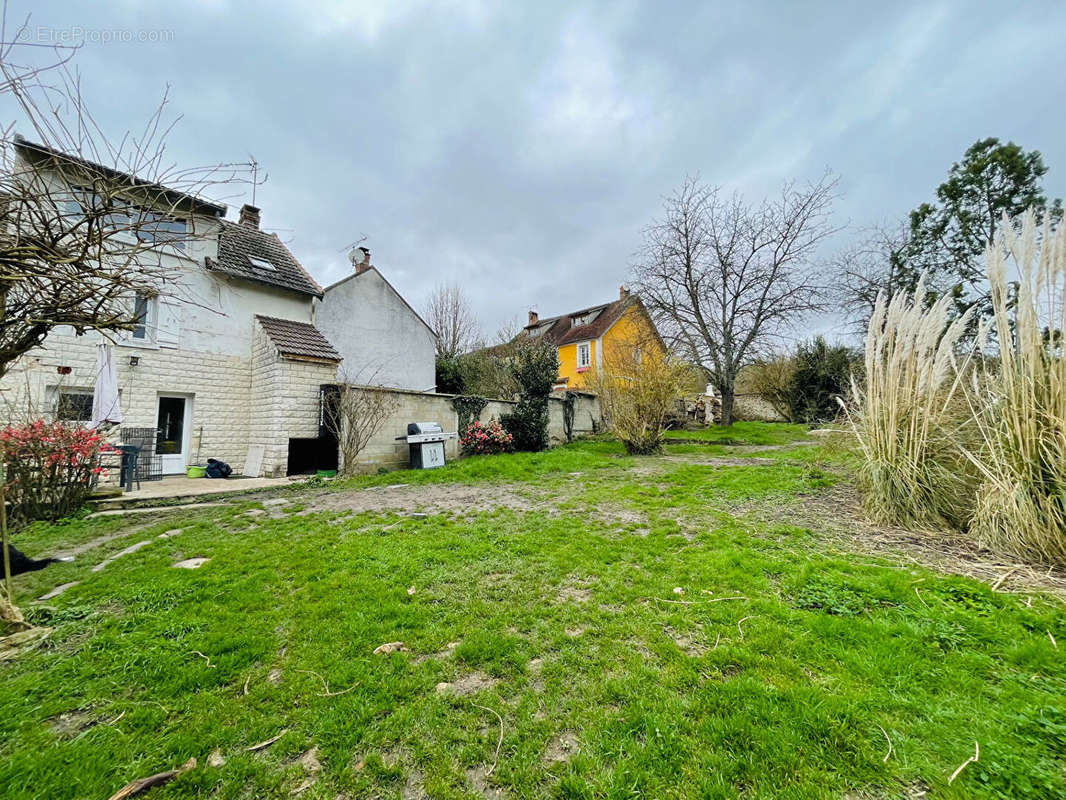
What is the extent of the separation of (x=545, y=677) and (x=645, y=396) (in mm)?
9650

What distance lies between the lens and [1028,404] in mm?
3010

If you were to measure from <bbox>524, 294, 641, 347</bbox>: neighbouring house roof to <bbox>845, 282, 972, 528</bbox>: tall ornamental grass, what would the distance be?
52.9 feet

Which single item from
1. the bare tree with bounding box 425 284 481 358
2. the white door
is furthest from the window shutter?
the bare tree with bounding box 425 284 481 358

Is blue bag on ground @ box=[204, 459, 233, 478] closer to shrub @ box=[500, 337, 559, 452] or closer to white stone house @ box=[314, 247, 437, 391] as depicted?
white stone house @ box=[314, 247, 437, 391]

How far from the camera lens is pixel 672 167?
1523 centimetres

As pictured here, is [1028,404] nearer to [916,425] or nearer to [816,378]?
[916,425]

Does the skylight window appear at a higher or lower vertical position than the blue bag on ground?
higher

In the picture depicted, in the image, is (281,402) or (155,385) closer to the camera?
(155,385)

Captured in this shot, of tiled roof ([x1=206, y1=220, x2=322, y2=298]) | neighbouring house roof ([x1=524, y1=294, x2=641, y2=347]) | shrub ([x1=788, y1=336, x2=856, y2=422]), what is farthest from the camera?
neighbouring house roof ([x1=524, y1=294, x2=641, y2=347])

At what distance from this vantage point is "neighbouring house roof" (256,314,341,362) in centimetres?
915

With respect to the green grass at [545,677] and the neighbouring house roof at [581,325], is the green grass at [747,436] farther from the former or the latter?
the green grass at [545,677]

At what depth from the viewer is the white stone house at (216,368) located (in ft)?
27.3

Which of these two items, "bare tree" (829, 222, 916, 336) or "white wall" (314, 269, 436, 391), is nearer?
"white wall" (314, 269, 436, 391)

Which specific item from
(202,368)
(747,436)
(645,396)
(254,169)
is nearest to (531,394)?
(645,396)
